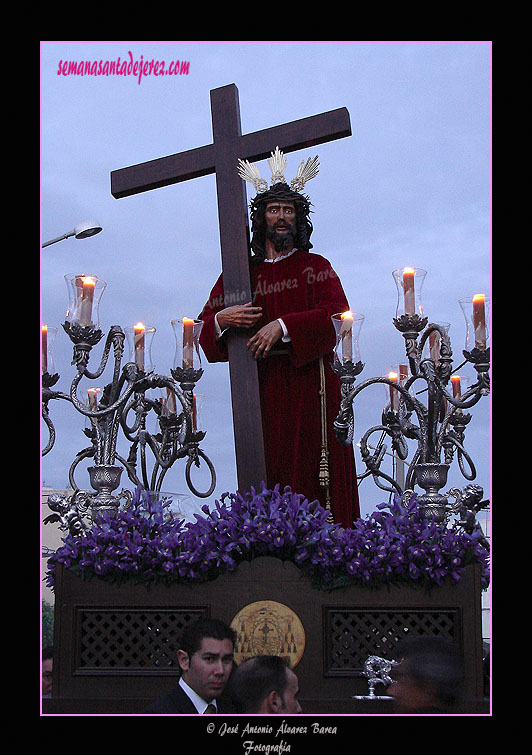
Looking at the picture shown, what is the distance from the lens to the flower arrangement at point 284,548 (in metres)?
4.59

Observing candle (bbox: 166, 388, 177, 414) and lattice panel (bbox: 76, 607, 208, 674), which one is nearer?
lattice panel (bbox: 76, 607, 208, 674)

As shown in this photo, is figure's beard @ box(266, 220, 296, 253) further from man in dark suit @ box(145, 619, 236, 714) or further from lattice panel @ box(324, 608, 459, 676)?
man in dark suit @ box(145, 619, 236, 714)

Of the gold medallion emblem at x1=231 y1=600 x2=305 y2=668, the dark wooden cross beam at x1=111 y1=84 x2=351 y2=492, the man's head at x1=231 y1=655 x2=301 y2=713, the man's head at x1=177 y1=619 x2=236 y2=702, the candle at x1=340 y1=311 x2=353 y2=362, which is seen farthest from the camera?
the dark wooden cross beam at x1=111 y1=84 x2=351 y2=492

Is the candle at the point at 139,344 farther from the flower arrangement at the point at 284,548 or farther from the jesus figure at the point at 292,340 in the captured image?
the flower arrangement at the point at 284,548

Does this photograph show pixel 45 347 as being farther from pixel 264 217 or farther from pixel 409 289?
pixel 409 289

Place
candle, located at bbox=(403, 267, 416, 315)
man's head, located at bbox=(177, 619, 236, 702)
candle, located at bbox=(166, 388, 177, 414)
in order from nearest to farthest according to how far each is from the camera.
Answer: man's head, located at bbox=(177, 619, 236, 702), candle, located at bbox=(403, 267, 416, 315), candle, located at bbox=(166, 388, 177, 414)

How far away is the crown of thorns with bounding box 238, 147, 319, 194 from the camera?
21.2 ft

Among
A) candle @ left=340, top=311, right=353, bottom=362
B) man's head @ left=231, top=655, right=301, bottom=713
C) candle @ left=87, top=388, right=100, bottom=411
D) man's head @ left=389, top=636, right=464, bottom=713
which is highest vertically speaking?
candle @ left=340, top=311, right=353, bottom=362

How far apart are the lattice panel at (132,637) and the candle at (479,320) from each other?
2.41 metres

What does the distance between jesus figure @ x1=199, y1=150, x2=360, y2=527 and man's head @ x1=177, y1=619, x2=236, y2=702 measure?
6.17ft

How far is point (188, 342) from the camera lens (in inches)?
246

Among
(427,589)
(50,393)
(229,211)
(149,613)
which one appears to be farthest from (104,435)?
(427,589)

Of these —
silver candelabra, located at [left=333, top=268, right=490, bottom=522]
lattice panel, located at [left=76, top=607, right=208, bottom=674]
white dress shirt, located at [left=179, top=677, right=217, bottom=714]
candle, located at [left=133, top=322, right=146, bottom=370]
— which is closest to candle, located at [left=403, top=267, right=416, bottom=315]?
silver candelabra, located at [left=333, top=268, right=490, bottom=522]

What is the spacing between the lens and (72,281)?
585cm
